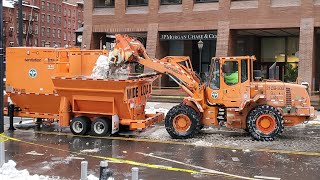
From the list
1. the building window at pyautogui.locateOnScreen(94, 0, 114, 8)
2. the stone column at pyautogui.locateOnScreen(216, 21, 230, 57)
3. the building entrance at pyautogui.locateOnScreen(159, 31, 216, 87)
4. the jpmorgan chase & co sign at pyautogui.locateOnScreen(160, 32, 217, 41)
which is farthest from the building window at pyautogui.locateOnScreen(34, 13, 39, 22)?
the stone column at pyautogui.locateOnScreen(216, 21, 230, 57)

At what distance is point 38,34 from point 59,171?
90.9m

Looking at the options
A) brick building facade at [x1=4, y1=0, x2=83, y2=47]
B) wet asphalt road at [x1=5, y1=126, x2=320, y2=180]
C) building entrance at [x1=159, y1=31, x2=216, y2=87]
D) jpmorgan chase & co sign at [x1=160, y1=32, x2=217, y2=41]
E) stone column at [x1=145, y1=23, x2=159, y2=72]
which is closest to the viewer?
wet asphalt road at [x1=5, y1=126, x2=320, y2=180]

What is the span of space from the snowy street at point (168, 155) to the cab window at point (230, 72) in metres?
1.79

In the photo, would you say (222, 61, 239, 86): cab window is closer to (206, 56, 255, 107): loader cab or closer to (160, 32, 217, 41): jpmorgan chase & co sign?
(206, 56, 255, 107): loader cab

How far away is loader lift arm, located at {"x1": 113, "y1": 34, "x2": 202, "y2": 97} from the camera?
13640 mm

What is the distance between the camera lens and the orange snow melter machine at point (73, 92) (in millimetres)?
13594

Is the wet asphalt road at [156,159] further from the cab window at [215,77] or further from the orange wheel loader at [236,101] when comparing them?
the cab window at [215,77]

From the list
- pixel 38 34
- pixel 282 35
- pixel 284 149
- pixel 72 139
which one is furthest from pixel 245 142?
pixel 38 34

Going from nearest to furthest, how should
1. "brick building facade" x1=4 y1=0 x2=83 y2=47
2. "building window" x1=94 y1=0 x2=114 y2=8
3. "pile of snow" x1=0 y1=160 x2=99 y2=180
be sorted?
"pile of snow" x1=0 y1=160 x2=99 y2=180
"building window" x1=94 y1=0 x2=114 y2=8
"brick building facade" x1=4 y1=0 x2=83 y2=47

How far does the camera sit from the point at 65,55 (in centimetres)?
1493

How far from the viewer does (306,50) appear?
93.9ft

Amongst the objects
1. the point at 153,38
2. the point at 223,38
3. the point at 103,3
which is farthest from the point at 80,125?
the point at 103,3

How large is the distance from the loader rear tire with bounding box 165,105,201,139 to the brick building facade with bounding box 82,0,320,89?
56.6ft

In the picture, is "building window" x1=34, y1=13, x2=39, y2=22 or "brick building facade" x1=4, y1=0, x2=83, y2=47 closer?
"brick building facade" x1=4, y1=0, x2=83, y2=47
